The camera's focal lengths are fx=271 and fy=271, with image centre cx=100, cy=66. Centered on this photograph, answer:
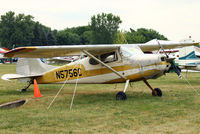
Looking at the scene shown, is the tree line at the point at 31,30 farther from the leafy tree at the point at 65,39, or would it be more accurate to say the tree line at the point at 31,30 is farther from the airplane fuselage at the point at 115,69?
the airplane fuselage at the point at 115,69

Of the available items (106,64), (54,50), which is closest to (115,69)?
(106,64)

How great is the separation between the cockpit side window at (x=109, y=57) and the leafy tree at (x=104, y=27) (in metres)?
82.4

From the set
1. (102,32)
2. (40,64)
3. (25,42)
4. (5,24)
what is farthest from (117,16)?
(40,64)

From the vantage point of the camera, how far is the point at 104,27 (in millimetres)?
94812

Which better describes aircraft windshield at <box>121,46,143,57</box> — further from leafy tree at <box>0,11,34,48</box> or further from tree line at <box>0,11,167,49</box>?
leafy tree at <box>0,11,34,48</box>

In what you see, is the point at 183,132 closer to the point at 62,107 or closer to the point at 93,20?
the point at 62,107

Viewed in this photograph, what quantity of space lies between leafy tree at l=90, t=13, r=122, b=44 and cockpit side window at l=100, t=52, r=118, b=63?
3245 inches

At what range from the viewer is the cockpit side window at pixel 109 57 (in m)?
11.0

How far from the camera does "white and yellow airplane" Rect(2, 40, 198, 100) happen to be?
9.98 m

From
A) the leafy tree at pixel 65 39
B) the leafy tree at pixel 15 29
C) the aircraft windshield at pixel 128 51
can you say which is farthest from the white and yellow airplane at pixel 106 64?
the leafy tree at pixel 65 39

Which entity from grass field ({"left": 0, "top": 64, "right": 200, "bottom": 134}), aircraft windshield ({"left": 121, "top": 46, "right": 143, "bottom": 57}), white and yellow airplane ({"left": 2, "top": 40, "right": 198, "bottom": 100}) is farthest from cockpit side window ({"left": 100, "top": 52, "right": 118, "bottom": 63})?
grass field ({"left": 0, "top": 64, "right": 200, "bottom": 134})

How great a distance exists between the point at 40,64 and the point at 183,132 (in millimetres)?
9371

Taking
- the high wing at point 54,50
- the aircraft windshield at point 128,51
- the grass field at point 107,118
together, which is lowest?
the grass field at point 107,118

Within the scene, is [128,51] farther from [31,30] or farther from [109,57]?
[31,30]
